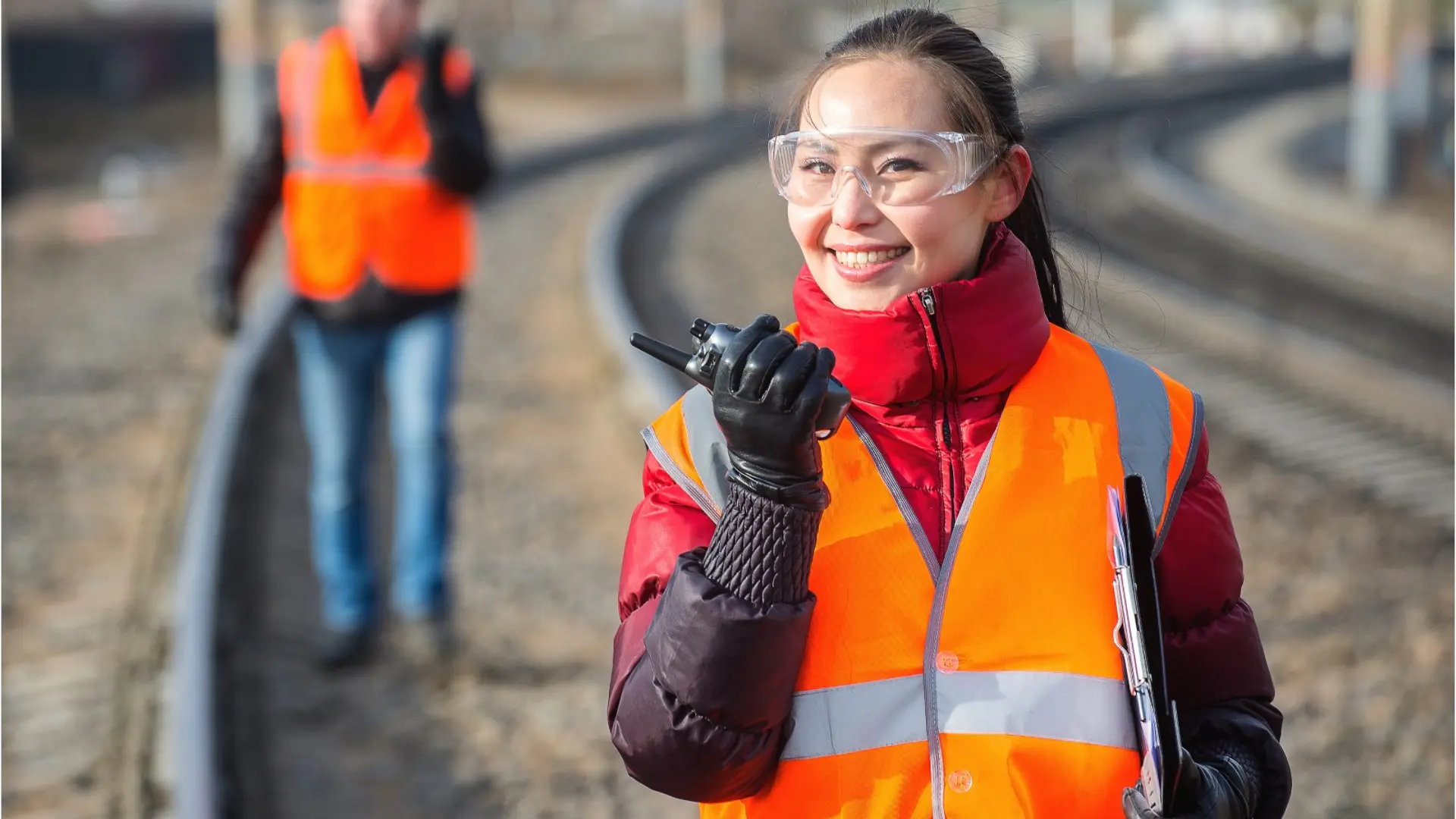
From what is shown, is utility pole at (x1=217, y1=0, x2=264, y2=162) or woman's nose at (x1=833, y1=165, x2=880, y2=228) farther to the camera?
utility pole at (x1=217, y1=0, x2=264, y2=162)

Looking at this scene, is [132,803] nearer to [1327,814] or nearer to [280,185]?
[280,185]

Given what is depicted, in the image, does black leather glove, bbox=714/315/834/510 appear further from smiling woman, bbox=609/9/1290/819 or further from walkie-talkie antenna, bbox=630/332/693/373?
walkie-talkie antenna, bbox=630/332/693/373

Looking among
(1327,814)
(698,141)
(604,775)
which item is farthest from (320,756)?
(698,141)

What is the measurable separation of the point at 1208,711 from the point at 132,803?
3169 millimetres

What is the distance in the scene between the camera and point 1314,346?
948 cm

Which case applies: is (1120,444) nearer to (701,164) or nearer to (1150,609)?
(1150,609)

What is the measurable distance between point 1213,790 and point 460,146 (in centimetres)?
380

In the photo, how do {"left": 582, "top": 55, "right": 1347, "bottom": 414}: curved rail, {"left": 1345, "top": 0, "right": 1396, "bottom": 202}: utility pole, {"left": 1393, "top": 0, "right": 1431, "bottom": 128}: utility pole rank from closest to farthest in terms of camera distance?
{"left": 582, "top": 55, "right": 1347, "bottom": 414}: curved rail → {"left": 1345, "top": 0, "right": 1396, "bottom": 202}: utility pole → {"left": 1393, "top": 0, "right": 1431, "bottom": 128}: utility pole

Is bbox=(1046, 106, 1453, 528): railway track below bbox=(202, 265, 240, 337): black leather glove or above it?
below

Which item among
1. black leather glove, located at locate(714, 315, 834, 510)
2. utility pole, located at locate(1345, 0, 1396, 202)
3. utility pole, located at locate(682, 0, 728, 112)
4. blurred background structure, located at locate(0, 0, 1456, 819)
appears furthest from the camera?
utility pole, located at locate(682, 0, 728, 112)

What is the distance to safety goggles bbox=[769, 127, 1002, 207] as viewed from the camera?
1960 millimetres

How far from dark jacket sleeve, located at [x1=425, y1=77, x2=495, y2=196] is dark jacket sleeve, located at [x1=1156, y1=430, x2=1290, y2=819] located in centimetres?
354

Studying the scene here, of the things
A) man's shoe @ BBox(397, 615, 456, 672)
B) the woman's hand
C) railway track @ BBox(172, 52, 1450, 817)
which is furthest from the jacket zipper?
man's shoe @ BBox(397, 615, 456, 672)

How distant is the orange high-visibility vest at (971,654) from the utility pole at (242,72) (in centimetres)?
1805
